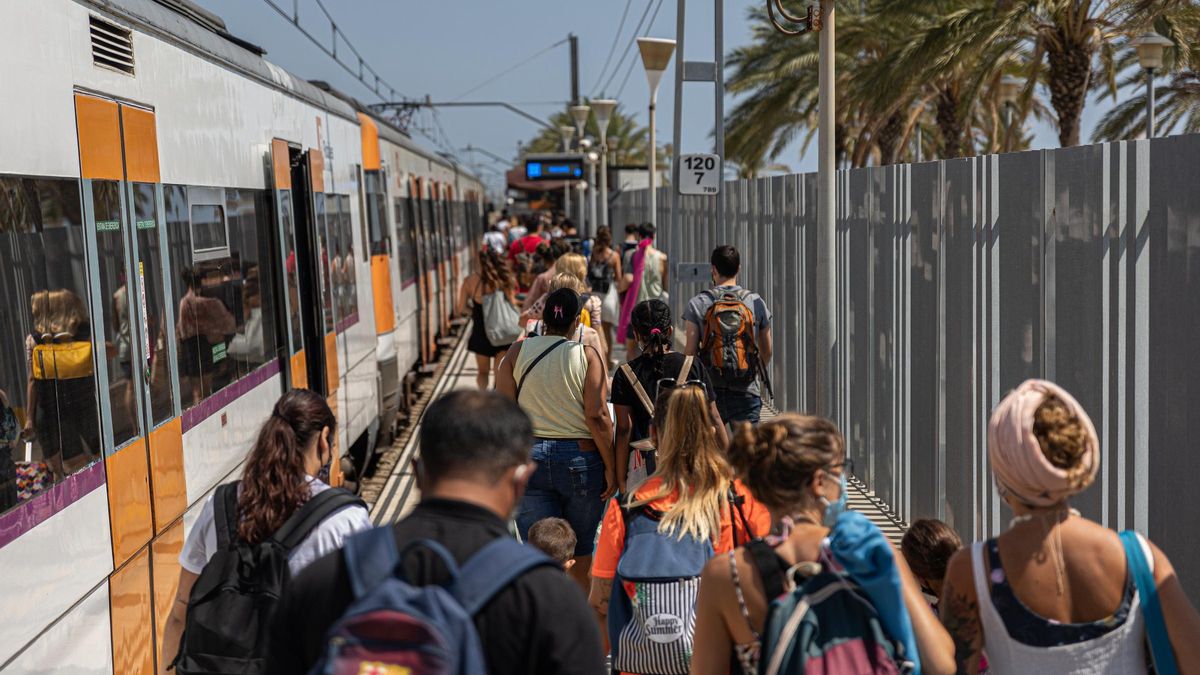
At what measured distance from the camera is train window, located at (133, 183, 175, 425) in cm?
555

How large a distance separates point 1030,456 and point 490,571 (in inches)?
48.3

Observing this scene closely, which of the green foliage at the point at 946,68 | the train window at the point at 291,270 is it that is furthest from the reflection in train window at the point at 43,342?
the green foliage at the point at 946,68

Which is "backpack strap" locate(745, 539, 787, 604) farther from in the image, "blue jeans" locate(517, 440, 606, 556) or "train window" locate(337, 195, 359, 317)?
"train window" locate(337, 195, 359, 317)

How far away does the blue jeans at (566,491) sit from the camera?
249 inches

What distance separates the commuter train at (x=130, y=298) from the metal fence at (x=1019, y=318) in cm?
354

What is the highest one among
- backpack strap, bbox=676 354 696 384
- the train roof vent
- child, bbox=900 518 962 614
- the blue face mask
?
the train roof vent

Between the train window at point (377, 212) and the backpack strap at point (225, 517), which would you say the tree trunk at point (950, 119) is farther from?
the backpack strap at point (225, 517)

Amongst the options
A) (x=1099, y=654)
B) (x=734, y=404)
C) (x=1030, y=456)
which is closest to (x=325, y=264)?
(x=734, y=404)

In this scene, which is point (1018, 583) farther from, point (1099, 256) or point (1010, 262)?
point (1010, 262)

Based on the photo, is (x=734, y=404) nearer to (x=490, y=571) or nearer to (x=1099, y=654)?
(x=1099, y=654)

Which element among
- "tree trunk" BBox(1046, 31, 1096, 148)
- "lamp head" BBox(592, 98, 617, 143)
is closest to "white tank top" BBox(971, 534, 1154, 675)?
"tree trunk" BBox(1046, 31, 1096, 148)

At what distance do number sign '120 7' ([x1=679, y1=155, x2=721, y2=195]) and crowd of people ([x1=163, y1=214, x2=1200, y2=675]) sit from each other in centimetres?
806

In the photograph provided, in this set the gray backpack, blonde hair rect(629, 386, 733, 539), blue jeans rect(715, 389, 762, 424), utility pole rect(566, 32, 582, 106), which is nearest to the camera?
blonde hair rect(629, 386, 733, 539)

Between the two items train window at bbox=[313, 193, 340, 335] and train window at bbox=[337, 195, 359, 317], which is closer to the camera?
train window at bbox=[313, 193, 340, 335]
